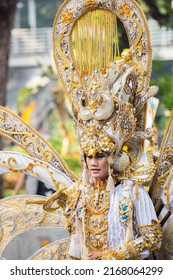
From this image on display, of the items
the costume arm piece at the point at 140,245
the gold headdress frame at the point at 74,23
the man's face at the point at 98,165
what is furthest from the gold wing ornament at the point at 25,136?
the costume arm piece at the point at 140,245

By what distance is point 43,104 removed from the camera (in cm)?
2745

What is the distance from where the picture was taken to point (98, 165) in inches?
330

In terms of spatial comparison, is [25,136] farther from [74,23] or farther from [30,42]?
[30,42]

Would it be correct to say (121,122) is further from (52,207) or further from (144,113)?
(52,207)

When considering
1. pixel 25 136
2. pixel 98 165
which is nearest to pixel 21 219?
pixel 25 136

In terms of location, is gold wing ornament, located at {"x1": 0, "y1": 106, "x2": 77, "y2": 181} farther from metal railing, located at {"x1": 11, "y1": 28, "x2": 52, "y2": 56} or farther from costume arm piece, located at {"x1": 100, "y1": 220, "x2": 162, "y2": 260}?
metal railing, located at {"x1": 11, "y1": 28, "x2": 52, "y2": 56}

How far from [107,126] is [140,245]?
87 centimetres

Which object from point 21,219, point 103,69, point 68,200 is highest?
point 103,69

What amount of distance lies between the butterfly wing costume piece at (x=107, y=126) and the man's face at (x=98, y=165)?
0.04 metres

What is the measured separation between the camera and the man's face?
8359 mm

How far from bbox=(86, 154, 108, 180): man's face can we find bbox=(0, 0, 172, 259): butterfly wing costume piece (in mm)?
41

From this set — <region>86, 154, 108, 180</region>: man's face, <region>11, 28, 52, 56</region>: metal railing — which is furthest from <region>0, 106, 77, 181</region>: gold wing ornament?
<region>11, 28, 52, 56</region>: metal railing

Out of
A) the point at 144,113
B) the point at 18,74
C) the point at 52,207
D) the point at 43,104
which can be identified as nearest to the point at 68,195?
the point at 52,207

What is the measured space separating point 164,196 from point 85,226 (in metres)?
0.62
